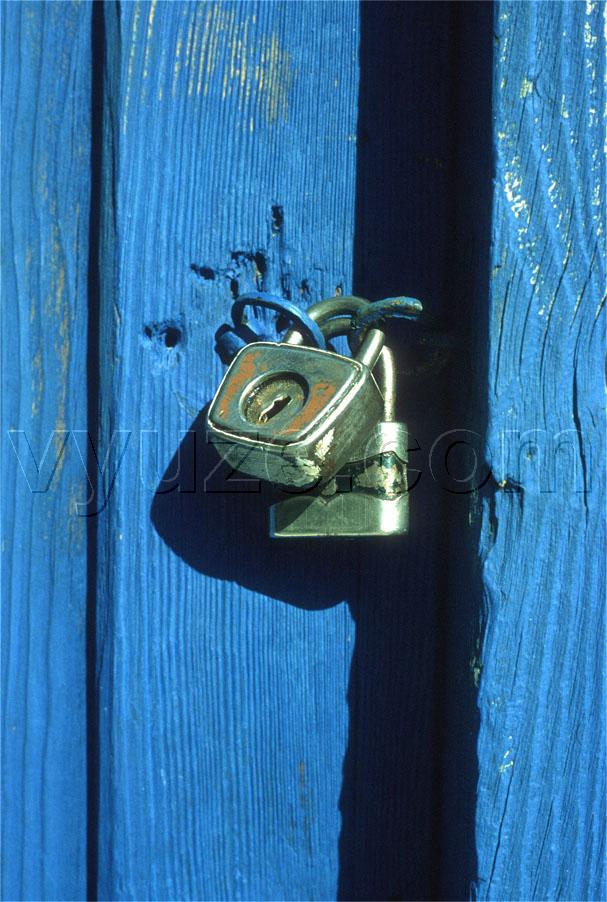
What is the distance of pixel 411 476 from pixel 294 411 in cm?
20

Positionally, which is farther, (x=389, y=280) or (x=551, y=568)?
(x=389, y=280)

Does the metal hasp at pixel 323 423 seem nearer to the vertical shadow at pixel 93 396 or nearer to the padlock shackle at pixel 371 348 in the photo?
the padlock shackle at pixel 371 348

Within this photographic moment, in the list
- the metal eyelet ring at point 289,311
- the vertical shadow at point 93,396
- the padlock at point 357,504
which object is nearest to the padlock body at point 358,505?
the padlock at point 357,504

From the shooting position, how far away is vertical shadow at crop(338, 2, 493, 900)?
0.76 metres

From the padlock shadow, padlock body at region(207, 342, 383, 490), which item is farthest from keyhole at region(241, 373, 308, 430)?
the padlock shadow

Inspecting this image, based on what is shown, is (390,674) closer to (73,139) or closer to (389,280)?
(389,280)

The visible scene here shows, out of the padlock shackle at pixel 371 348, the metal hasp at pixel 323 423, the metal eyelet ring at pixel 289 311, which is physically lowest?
the metal hasp at pixel 323 423

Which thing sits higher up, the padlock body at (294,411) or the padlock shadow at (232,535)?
the padlock body at (294,411)

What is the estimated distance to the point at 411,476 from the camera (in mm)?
758

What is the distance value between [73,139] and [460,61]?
444 mm

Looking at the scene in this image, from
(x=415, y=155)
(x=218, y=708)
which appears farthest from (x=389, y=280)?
(x=218, y=708)

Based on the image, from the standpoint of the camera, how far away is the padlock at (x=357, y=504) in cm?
70

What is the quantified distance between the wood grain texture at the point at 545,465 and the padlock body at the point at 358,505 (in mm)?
92

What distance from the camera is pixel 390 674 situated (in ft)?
2.56
